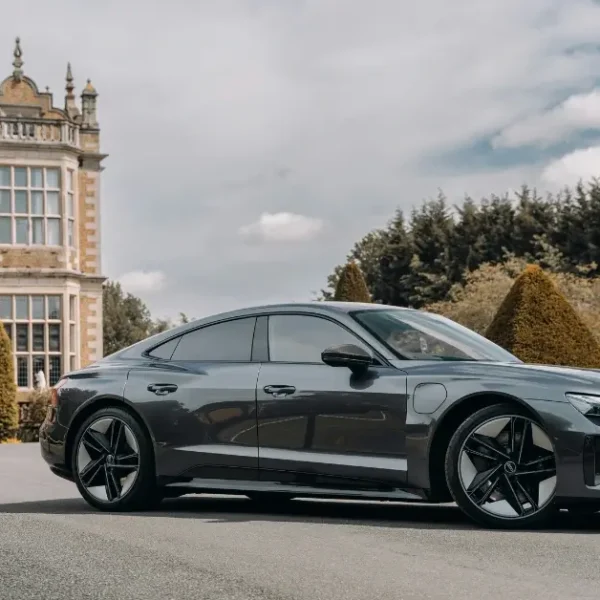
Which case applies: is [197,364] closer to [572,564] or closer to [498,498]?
[498,498]

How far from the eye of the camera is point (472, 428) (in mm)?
8375

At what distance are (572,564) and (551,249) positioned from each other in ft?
148

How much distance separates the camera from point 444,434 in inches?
338


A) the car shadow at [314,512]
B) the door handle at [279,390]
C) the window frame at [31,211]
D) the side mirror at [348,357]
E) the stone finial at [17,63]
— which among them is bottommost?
the car shadow at [314,512]

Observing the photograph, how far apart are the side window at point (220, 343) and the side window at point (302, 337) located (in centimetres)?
20

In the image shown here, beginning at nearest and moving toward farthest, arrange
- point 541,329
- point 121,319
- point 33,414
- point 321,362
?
point 321,362 → point 541,329 → point 33,414 → point 121,319

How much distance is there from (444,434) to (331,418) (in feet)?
2.50

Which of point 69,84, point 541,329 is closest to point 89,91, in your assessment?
point 69,84

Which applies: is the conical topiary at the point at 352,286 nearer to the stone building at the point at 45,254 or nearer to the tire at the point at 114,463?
the stone building at the point at 45,254

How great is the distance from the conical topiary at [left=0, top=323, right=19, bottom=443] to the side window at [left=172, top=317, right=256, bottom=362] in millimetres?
22474

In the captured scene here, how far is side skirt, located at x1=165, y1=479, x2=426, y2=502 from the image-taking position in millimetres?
8656

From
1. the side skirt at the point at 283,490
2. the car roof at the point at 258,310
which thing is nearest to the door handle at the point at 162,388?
the car roof at the point at 258,310

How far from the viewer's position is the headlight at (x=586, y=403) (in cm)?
812

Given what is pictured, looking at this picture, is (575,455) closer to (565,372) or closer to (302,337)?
(565,372)
